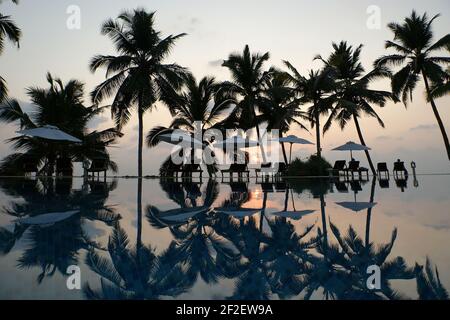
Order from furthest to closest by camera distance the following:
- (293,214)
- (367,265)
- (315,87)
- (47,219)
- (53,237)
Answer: (315,87), (293,214), (47,219), (53,237), (367,265)

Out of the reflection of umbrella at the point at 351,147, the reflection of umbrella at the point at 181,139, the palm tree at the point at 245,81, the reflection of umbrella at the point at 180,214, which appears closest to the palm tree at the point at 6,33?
the reflection of umbrella at the point at 181,139

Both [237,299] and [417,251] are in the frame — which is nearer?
[237,299]

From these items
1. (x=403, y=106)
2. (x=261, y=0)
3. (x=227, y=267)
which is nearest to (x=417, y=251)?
(x=227, y=267)

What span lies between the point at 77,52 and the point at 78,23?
5392 mm

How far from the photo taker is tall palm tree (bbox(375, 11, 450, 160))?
19797 millimetres

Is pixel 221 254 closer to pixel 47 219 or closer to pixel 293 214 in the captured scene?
pixel 293 214

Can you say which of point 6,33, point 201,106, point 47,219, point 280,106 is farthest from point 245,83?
point 47,219

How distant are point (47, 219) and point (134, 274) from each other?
306 centimetres

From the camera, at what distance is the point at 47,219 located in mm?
4867

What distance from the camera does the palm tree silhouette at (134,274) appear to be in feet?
7.19

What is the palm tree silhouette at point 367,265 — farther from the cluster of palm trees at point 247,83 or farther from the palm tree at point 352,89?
the palm tree at point 352,89

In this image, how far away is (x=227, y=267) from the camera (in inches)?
110

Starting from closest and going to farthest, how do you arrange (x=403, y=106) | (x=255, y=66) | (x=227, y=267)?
(x=227, y=267) → (x=255, y=66) → (x=403, y=106)

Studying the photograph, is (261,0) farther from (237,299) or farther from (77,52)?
(237,299)
